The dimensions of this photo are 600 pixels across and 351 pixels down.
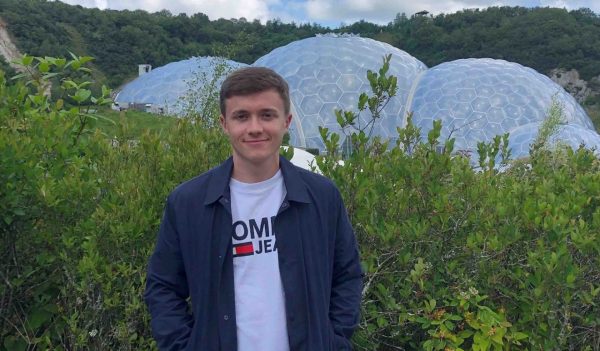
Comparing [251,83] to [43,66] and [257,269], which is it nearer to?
[257,269]

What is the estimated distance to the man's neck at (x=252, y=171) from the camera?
181 cm

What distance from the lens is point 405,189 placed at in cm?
273

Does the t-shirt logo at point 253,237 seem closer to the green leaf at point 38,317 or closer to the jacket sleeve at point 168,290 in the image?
the jacket sleeve at point 168,290

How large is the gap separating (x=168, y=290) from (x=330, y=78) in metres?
21.0

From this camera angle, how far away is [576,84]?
1821 inches

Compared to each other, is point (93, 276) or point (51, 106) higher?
point (51, 106)

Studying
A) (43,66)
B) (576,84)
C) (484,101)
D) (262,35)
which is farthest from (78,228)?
(262,35)

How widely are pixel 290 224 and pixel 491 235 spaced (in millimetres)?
1107

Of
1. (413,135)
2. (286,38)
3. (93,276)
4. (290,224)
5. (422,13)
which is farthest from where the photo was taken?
(422,13)

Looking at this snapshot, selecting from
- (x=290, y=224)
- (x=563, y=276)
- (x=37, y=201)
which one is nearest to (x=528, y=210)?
(x=563, y=276)

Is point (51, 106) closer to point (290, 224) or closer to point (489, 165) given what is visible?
point (290, 224)

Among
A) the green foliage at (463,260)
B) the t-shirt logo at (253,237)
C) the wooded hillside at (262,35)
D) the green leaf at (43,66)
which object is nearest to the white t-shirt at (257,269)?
the t-shirt logo at (253,237)

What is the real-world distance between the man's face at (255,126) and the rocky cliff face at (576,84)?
158 feet

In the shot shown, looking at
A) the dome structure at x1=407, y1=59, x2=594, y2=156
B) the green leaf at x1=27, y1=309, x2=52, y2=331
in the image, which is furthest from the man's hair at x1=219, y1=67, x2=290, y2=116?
the dome structure at x1=407, y1=59, x2=594, y2=156
